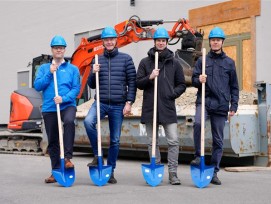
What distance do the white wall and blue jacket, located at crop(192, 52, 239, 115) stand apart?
8.47m

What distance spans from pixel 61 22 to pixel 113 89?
16.5m

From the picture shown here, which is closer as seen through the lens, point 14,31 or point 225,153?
point 225,153

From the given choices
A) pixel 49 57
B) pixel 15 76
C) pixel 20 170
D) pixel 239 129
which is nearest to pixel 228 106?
pixel 239 129

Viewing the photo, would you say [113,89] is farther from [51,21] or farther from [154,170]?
[51,21]

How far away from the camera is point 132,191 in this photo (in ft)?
23.1

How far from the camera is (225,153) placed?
9984mm

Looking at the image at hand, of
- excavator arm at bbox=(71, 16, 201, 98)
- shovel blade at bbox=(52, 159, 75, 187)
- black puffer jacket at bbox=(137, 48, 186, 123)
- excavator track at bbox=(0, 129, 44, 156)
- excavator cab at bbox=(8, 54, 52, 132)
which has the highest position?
excavator arm at bbox=(71, 16, 201, 98)

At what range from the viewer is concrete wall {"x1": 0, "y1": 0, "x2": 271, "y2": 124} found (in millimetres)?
18062

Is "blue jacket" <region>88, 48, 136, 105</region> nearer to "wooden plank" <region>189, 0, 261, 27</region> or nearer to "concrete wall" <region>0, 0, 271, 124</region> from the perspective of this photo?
"concrete wall" <region>0, 0, 271, 124</region>

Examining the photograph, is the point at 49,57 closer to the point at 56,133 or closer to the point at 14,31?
the point at 56,133

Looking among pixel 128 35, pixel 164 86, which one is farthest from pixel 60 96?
pixel 128 35

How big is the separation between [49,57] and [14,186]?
24.6 ft

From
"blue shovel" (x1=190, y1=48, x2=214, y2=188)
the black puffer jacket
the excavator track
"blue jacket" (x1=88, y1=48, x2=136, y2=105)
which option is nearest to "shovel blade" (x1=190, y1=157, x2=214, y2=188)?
"blue shovel" (x1=190, y1=48, x2=214, y2=188)

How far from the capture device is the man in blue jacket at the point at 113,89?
7715 mm
